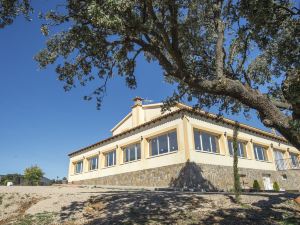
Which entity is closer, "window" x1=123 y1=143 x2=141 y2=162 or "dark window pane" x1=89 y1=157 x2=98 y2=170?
"window" x1=123 y1=143 x2=141 y2=162

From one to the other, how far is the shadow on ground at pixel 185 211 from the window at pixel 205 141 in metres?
11.1

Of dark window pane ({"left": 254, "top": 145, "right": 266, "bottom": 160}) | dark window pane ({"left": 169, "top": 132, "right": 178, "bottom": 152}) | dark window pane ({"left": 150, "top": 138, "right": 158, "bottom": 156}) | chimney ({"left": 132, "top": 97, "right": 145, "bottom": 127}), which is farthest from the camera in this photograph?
chimney ({"left": 132, "top": 97, "right": 145, "bottom": 127})

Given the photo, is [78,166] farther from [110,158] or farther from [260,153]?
[260,153]

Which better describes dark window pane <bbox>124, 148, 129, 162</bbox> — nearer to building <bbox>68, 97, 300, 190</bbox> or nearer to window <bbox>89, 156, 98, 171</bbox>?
building <bbox>68, 97, 300, 190</bbox>

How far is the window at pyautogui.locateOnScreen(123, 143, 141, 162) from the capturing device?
2667 centimetres

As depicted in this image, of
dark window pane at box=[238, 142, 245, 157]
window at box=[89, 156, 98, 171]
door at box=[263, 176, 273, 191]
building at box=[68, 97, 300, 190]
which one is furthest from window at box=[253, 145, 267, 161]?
window at box=[89, 156, 98, 171]

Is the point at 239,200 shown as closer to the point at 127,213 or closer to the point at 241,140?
the point at 127,213

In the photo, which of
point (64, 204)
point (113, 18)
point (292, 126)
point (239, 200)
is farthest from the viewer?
point (64, 204)

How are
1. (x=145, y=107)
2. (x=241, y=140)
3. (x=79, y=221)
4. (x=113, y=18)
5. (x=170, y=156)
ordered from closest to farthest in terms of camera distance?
1. (x=113, y=18)
2. (x=79, y=221)
3. (x=170, y=156)
4. (x=241, y=140)
5. (x=145, y=107)

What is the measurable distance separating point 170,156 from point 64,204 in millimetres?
12119

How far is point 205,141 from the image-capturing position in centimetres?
2348

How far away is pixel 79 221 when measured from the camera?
9.11 meters

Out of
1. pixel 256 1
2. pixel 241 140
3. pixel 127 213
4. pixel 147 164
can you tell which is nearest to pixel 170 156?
pixel 147 164

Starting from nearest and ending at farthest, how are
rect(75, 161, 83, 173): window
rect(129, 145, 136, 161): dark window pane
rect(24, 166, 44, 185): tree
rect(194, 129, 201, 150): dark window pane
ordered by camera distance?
1. rect(194, 129, 201, 150): dark window pane
2. rect(129, 145, 136, 161): dark window pane
3. rect(75, 161, 83, 173): window
4. rect(24, 166, 44, 185): tree
